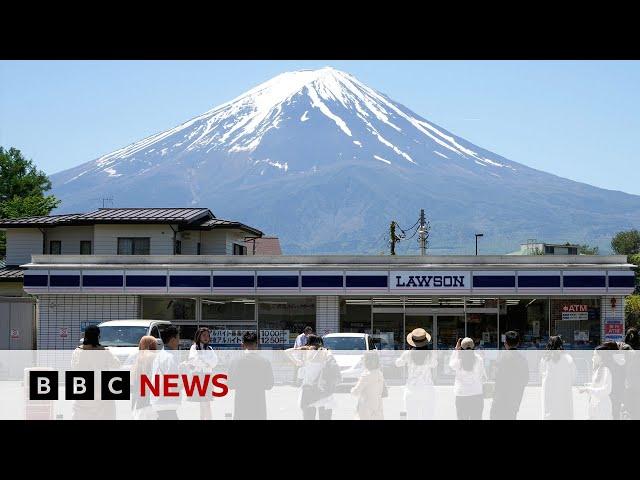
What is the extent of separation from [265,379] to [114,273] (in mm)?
20794

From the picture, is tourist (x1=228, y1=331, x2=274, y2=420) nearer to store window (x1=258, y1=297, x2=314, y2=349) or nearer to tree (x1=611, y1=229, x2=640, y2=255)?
store window (x1=258, y1=297, x2=314, y2=349)

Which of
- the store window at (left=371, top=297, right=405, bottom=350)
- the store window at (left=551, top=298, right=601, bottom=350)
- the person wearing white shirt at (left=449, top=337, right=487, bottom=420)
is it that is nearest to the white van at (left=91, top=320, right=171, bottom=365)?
the store window at (left=371, top=297, right=405, bottom=350)

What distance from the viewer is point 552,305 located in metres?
29.3

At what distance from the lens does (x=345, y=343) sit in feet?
76.2

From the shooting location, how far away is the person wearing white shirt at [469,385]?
34.4 feet

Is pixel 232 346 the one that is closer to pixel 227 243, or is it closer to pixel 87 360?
pixel 227 243

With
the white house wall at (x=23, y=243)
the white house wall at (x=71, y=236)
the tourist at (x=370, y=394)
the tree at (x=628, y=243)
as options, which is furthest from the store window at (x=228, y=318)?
the tree at (x=628, y=243)

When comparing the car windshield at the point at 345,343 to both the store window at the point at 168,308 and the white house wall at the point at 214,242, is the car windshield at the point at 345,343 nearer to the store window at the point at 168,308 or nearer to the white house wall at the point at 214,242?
the store window at the point at 168,308

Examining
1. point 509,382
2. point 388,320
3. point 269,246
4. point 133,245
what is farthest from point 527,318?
point 269,246

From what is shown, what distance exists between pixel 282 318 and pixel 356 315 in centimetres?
216

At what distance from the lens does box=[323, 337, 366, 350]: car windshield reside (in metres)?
23.1
